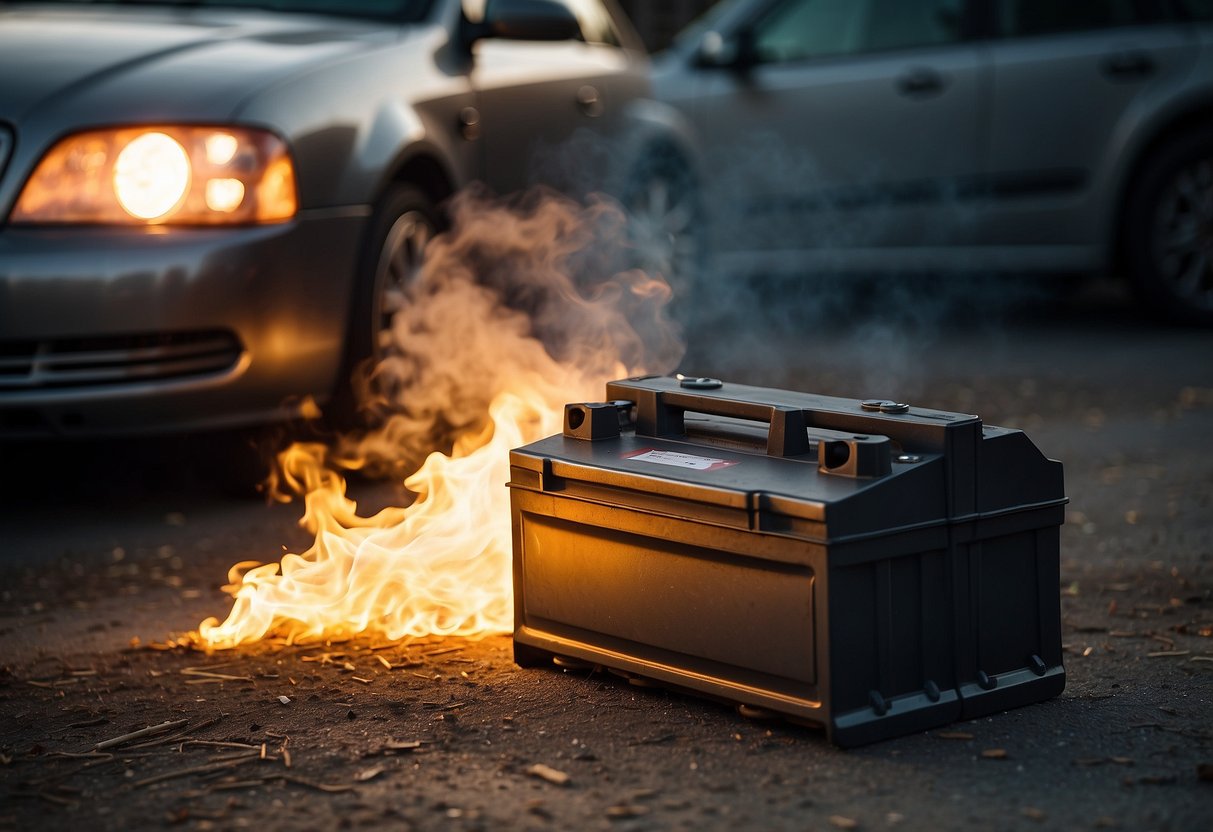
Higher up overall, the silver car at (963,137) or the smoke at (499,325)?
the silver car at (963,137)

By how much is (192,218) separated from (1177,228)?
5.15 metres

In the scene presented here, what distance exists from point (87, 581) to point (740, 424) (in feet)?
6.11

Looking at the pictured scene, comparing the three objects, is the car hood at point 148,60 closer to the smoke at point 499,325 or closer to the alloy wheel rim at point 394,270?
the alloy wheel rim at point 394,270

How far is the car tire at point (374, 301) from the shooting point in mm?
5020

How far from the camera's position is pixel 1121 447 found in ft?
19.2

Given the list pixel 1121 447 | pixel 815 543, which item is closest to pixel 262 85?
pixel 815 543

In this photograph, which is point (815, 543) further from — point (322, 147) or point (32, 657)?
point (322, 147)

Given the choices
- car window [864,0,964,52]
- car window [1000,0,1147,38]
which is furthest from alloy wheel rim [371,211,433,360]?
car window [1000,0,1147,38]

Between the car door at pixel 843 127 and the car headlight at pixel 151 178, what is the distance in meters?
4.37

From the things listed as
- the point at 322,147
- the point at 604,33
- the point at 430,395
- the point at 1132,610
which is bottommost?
the point at 1132,610

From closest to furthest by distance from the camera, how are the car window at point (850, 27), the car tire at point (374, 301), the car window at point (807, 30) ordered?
the car tire at point (374, 301)
the car window at point (850, 27)
the car window at point (807, 30)

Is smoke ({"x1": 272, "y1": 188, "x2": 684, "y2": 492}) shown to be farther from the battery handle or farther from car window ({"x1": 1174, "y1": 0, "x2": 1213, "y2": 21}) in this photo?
car window ({"x1": 1174, "y1": 0, "x2": 1213, "y2": 21})

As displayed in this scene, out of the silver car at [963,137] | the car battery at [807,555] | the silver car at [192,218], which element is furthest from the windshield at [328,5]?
the silver car at [963,137]

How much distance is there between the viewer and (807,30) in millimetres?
8664
